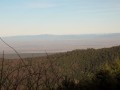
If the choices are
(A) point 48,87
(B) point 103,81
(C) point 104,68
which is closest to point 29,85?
(A) point 48,87

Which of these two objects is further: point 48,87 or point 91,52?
point 91,52

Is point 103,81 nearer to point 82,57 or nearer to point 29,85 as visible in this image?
point 29,85

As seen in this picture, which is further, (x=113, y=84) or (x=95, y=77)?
(x=95, y=77)

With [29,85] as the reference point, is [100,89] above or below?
below

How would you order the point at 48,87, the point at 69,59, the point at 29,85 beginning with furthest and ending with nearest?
the point at 69,59, the point at 48,87, the point at 29,85

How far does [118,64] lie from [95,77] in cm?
72

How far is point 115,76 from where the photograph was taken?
5.23 metres

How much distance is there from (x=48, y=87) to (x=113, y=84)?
4.49 ft

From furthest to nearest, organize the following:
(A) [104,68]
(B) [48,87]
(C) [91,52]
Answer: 1. (C) [91,52]
2. (A) [104,68]
3. (B) [48,87]

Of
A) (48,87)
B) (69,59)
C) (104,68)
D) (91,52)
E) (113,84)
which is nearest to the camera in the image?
(48,87)

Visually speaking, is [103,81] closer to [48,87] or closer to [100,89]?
[100,89]

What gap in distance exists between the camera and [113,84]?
473 centimetres

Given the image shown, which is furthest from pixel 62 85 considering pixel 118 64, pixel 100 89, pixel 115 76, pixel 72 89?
pixel 118 64

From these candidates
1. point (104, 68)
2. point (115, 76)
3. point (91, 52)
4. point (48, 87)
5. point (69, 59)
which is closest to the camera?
point (48, 87)
